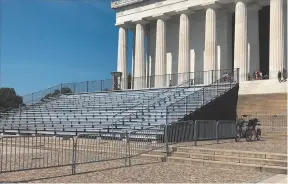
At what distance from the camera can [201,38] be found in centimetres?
4078

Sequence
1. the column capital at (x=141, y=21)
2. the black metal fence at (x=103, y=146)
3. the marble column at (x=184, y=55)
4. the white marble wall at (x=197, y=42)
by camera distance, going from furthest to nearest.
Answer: the column capital at (x=141, y=21) → the white marble wall at (x=197, y=42) → the marble column at (x=184, y=55) → the black metal fence at (x=103, y=146)

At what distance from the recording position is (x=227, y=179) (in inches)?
394

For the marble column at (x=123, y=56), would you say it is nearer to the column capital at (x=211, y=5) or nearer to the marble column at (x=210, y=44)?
the marble column at (x=210, y=44)

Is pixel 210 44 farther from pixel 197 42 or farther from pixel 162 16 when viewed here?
pixel 162 16

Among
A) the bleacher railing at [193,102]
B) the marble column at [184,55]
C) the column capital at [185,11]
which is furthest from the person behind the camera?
the column capital at [185,11]

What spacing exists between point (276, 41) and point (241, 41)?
3.10 m

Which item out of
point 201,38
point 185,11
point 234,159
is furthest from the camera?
point 201,38

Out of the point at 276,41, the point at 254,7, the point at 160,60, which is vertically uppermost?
the point at 254,7

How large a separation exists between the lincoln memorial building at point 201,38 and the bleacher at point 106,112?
5880mm

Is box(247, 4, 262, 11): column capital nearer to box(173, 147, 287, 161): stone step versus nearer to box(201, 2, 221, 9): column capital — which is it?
box(201, 2, 221, 9): column capital

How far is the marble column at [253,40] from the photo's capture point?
121 feet

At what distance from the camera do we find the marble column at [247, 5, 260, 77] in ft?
121

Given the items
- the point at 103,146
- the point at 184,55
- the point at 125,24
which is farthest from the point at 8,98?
the point at 103,146

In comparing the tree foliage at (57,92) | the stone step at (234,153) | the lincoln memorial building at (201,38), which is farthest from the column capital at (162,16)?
the stone step at (234,153)
